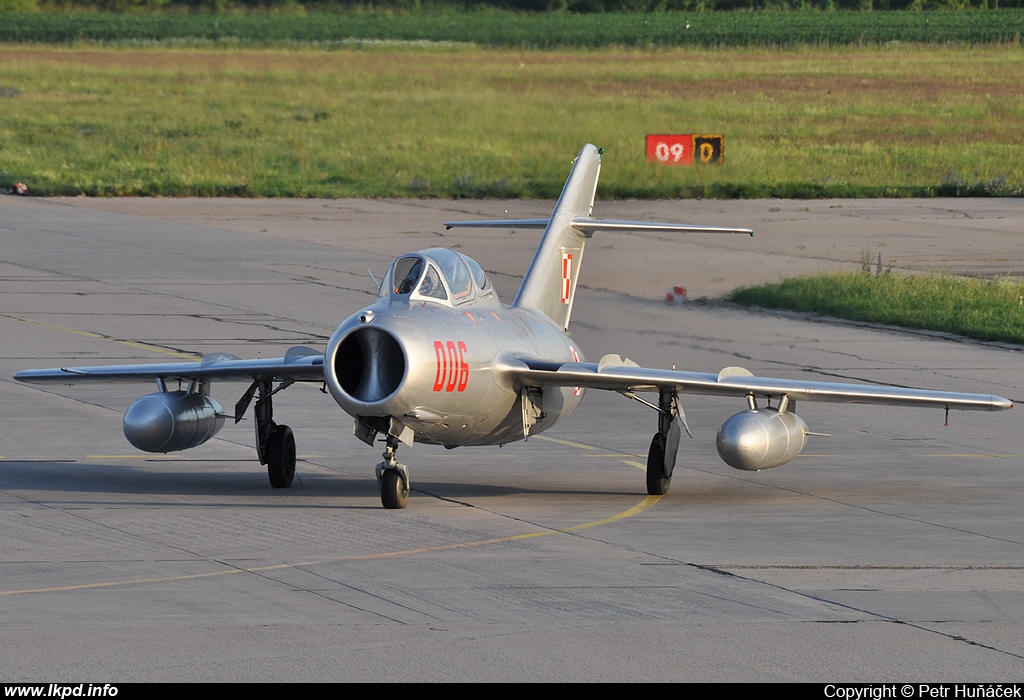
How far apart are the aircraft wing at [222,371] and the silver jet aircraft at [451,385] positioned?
2 centimetres

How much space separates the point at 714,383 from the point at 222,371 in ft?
19.2

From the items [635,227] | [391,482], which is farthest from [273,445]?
[635,227]

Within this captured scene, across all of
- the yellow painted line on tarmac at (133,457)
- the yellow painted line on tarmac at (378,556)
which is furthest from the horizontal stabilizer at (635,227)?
the yellow painted line on tarmac at (133,457)

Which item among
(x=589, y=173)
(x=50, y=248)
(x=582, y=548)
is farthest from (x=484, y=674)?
(x=50, y=248)

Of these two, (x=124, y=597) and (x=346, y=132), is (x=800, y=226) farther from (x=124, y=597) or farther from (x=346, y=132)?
(x=124, y=597)

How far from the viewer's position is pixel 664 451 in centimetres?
1930

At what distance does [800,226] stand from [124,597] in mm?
38974

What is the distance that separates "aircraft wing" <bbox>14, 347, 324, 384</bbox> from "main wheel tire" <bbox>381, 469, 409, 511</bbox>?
1883 millimetres

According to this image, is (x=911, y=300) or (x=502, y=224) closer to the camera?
(x=502, y=224)

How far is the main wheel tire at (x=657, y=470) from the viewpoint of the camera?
19.2m

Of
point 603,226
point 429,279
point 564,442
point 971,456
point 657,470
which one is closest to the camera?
point 429,279

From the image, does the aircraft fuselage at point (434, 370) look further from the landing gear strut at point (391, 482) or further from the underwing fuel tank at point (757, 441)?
the underwing fuel tank at point (757, 441)

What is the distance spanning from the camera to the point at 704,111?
75.4 meters

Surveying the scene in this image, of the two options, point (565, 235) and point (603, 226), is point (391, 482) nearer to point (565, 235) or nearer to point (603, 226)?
point (603, 226)
